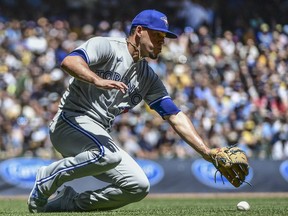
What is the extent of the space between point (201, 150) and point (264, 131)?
9.86 m

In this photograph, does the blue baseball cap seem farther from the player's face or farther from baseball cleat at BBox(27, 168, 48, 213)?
baseball cleat at BBox(27, 168, 48, 213)

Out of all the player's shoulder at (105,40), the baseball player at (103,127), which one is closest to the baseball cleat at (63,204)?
the baseball player at (103,127)

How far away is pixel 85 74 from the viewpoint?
23.4ft

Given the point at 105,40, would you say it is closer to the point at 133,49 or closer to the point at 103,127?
the point at 133,49

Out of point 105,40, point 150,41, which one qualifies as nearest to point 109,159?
point 105,40

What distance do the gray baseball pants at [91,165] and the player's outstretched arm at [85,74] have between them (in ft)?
2.80

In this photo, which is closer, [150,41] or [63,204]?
[150,41]

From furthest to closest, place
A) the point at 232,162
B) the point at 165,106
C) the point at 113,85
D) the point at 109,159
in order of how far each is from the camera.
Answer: the point at 165,106, the point at 232,162, the point at 109,159, the point at 113,85

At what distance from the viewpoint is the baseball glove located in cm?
800

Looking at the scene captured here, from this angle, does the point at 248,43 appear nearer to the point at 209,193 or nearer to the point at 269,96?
the point at 269,96

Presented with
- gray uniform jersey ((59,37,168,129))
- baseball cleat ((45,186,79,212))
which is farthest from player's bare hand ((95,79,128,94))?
baseball cleat ((45,186,79,212))

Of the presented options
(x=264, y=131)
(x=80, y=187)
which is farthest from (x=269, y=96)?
(x=80, y=187)

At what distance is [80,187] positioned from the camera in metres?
15.6

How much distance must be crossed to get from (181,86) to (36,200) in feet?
37.0
